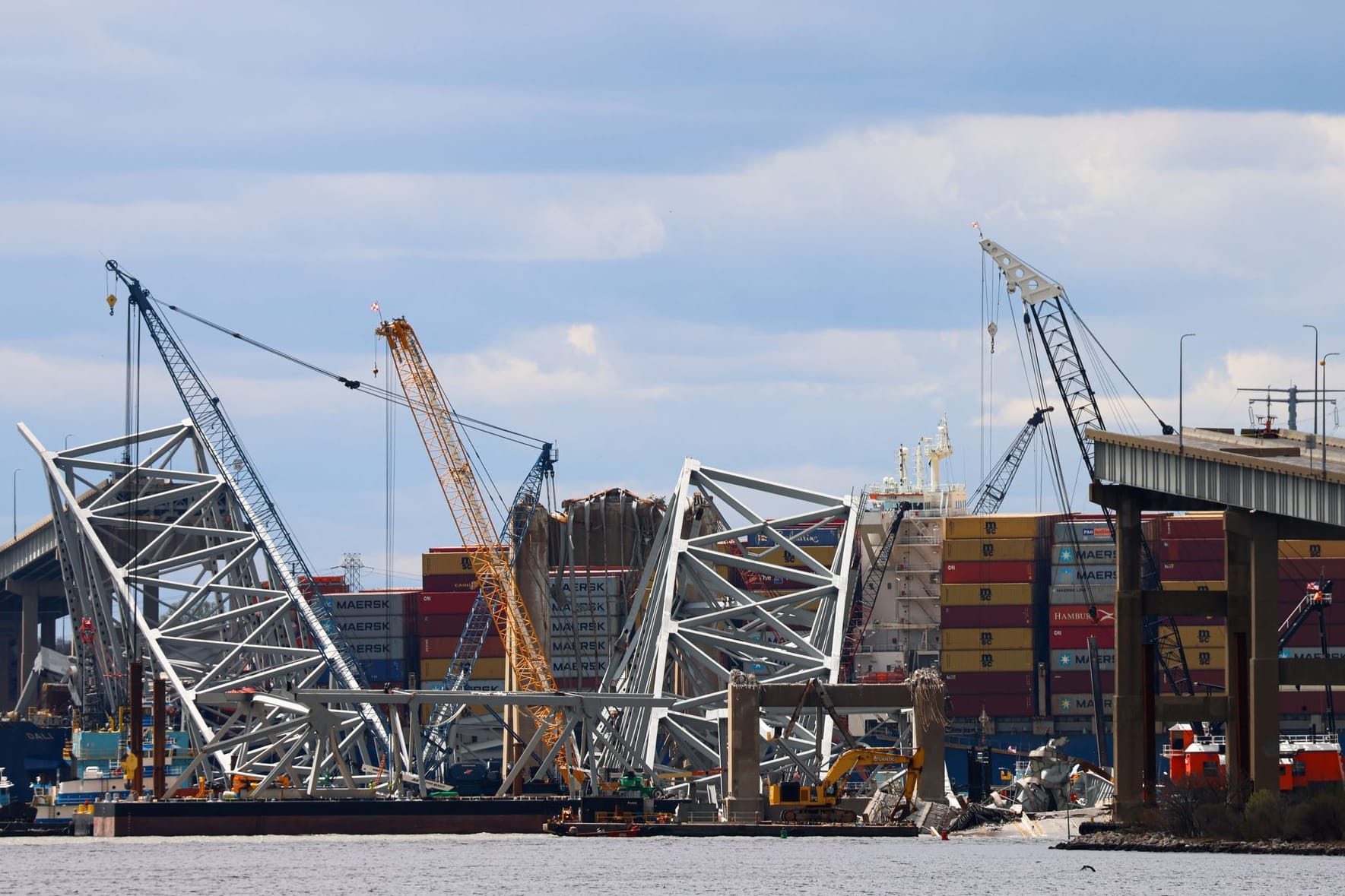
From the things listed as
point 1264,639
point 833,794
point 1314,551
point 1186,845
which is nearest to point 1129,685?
point 1264,639

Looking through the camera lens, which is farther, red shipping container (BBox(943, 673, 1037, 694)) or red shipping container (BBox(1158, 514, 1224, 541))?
red shipping container (BBox(943, 673, 1037, 694))

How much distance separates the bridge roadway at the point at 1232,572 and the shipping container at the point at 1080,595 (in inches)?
3602

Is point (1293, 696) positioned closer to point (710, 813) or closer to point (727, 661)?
point (727, 661)

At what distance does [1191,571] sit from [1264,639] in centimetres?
10151

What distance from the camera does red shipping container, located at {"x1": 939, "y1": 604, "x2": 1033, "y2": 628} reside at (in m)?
198

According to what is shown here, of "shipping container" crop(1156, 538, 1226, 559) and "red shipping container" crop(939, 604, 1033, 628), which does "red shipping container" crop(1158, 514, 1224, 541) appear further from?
"red shipping container" crop(939, 604, 1033, 628)

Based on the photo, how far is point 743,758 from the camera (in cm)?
10925

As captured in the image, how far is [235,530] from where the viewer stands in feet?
543

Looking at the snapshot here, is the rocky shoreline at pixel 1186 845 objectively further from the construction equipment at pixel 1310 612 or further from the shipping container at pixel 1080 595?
the shipping container at pixel 1080 595

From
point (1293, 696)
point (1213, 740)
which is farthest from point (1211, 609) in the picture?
point (1293, 696)

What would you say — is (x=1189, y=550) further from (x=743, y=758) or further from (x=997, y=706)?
(x=743, y=758)

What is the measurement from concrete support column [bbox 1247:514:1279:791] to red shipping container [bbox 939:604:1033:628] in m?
103

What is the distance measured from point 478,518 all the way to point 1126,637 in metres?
66.7

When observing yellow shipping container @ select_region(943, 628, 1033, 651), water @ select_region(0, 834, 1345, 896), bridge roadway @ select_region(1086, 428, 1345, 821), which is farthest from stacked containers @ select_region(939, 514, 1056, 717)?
bridge roadway @ select_region(1086, 428, 1345, 821)
